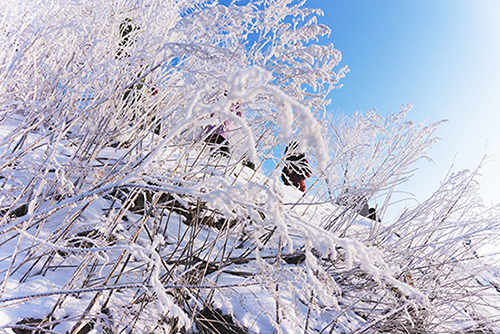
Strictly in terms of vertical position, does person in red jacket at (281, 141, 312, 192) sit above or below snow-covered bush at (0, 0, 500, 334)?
above

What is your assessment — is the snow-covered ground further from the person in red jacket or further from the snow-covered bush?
the person in red jacket

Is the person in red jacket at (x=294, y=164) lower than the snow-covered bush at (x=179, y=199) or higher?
higher

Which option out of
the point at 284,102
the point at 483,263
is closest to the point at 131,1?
the point at 284,102

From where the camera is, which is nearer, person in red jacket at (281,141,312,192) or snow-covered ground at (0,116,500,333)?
snow-covered ground at (0,116,500,333)

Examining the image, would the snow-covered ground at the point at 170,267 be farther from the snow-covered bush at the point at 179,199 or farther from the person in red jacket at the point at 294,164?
the person in red jacket at the point at 294,164

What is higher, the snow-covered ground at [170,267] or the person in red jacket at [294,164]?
the person in red jacket at [294,164]

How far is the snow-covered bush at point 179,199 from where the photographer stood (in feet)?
1.97

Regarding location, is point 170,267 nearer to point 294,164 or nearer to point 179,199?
point 179,199

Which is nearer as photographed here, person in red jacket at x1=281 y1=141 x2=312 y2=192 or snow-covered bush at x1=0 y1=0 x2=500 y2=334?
snow-covered bush at x1=0 y1=0 x2=500 y2=334

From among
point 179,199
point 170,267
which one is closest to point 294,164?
point 170,267

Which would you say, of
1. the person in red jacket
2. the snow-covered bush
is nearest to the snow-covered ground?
the snow-covered bush

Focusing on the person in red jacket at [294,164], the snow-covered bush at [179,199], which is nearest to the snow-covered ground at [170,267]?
the snow-covered bush at [179,199]

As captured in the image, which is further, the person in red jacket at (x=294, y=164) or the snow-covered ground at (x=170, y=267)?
the person in red jacket at (x=294, y=164)

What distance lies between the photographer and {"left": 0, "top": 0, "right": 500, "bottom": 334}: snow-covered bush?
0.60m
